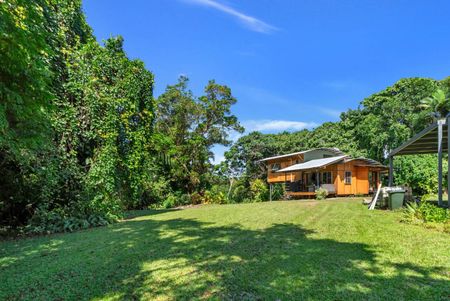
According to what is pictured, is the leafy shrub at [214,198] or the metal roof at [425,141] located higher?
the metal roof at [425,141]

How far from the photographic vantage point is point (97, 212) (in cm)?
949

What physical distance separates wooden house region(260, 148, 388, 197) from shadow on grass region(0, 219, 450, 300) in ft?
48.3

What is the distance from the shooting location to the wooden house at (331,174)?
2044cm

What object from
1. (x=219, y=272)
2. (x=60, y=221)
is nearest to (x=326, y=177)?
(x=60, y=221)

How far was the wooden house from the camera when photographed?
2044cm

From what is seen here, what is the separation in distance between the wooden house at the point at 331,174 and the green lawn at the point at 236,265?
44.8 ft

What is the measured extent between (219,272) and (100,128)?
807 cm

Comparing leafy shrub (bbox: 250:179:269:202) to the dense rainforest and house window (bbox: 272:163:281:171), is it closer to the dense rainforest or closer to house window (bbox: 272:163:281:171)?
the dense rainforest

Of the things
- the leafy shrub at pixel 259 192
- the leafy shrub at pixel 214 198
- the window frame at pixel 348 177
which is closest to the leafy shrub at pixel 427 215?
the window frame at pixel 348 177

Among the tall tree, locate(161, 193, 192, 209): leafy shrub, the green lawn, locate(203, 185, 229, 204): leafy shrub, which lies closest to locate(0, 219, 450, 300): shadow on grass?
the green lawn

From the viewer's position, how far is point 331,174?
21.3 metres

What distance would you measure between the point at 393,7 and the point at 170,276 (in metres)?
12.7

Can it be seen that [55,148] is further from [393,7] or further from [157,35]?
[393,7]

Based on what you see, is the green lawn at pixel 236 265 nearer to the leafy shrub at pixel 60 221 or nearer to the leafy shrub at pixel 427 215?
the leafy shrub at pixel 427 215
